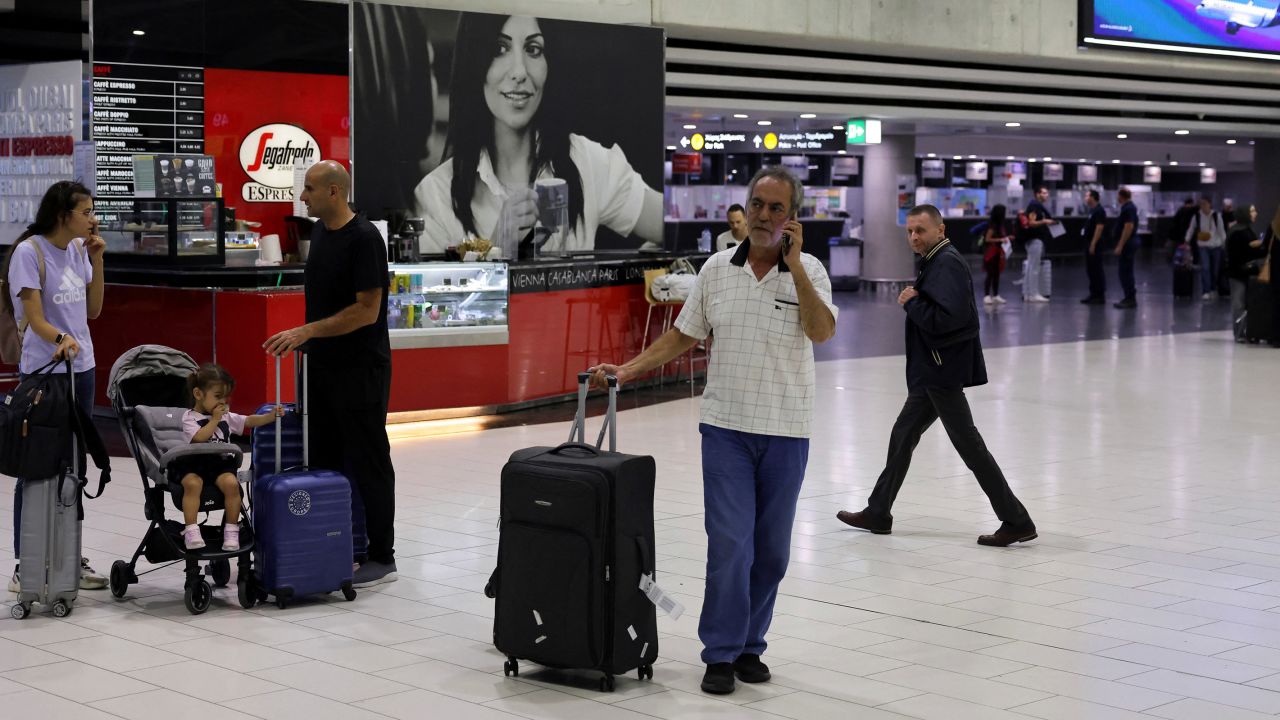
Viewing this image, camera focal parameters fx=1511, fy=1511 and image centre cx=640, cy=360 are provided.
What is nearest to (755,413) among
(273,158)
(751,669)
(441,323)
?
(751,669)

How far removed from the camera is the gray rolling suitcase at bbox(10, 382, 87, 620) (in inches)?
218

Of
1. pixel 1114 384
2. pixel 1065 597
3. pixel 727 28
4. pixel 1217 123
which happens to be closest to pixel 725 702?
pixel 1065 597

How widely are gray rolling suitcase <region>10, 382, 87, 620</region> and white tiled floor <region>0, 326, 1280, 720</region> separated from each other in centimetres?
10

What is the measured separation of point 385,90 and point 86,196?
6068mm

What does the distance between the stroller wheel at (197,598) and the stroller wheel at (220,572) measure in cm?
41

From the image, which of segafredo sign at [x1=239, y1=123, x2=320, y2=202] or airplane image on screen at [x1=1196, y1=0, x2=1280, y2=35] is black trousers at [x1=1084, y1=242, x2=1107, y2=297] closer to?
airplane image on screen at [x1=1196, y1=0, x2=1280, y2=35]

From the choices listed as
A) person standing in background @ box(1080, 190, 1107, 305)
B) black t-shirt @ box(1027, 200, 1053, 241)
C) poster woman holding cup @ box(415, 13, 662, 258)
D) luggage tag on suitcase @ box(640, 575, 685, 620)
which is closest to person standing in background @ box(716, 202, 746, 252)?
poster woman holding cup @ box(415, 13, 662, 258)

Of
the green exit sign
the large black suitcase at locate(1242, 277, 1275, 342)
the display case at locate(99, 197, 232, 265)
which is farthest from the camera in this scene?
the green exit sign

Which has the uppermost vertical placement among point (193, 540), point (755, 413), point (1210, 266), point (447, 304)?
point (1210, 266)

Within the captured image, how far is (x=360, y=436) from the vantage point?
607 centimetres

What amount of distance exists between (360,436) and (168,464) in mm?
766

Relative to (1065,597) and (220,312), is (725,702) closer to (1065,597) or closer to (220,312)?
(1065,597)

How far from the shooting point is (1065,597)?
594 cm

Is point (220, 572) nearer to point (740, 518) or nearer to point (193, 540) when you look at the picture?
point (193, 540)
